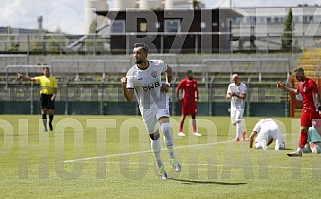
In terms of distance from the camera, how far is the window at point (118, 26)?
195 ft

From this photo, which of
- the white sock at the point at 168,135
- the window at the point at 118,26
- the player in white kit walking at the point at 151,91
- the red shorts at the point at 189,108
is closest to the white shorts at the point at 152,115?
the player in white kit walking at the point at 151,91

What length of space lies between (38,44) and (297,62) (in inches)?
811

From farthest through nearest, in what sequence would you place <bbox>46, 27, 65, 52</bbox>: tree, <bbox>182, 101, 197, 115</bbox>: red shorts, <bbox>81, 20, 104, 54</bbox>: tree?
<bbox>46, 27, 65, 52</bbox>: tree → <bbox>81, 20, 104, 54</bbox>: tree → <bbox>182, 101, 197, 115</bbox>: red shorts

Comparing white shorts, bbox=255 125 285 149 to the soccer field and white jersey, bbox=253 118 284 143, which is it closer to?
white jersey, bbox=253 118 284 143

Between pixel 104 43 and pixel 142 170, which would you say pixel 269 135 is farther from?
pixel 104 43

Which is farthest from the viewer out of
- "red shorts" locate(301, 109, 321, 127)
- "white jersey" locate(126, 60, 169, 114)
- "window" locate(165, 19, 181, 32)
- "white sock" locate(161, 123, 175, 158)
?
"window" locate(165, 19, 181, 32)

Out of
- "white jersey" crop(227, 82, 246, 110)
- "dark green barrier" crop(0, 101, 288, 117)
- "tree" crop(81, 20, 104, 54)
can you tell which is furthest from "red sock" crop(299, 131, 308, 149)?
"tree" crop(81, 20, 104, 54)

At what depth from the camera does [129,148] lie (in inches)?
782

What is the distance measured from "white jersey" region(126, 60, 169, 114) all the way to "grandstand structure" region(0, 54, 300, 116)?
28.0 metres

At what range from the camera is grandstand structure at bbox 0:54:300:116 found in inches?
1655

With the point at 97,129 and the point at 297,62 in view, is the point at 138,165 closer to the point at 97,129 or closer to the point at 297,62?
the point at 97,129

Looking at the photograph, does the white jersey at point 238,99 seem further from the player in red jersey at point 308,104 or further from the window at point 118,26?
the window at point 118,26

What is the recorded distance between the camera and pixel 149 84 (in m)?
13.5

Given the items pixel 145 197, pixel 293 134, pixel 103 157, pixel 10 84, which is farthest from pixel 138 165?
pixel 10 84
